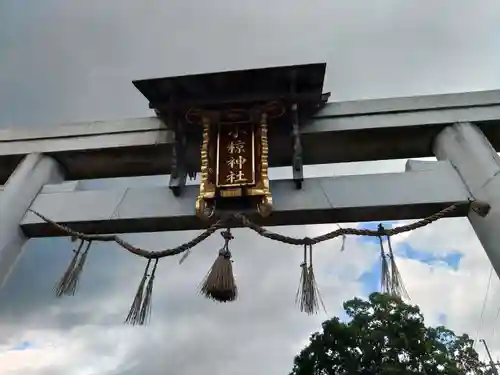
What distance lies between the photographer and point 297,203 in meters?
3.24

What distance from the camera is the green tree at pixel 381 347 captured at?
10.1 m

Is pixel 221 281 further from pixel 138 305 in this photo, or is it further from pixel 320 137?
pixel 320 137

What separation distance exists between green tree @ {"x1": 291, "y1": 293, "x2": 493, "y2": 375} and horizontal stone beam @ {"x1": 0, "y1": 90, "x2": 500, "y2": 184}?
22.9 ft

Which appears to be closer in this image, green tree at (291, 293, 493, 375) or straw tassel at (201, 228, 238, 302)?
straw tassel at (201, 228, 238, 302)

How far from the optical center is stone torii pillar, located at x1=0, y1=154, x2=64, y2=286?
334 cm

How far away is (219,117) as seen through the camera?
3.59 m

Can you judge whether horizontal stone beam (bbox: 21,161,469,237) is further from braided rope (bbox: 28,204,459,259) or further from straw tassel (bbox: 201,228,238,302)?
straw tassel (bbox: 201,228,238,302)

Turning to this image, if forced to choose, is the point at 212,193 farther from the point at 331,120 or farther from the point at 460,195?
the point at 460,195

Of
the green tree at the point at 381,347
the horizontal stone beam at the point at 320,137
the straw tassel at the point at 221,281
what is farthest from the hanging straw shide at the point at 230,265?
the green tree at the point at 381,347

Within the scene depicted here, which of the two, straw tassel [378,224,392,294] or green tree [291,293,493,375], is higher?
green tree [291,293,493,375]

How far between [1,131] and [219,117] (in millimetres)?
2630

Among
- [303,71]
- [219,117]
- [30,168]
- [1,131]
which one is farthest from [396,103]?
[1,131]

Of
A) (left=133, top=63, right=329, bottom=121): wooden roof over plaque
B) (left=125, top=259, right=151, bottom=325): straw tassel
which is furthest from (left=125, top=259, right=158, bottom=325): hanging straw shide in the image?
(left=133, top=63, right=329, bottom=121): wooden roof over plaque

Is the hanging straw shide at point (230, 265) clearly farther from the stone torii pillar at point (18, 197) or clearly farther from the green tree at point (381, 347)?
the green tree at point (381, 347)
